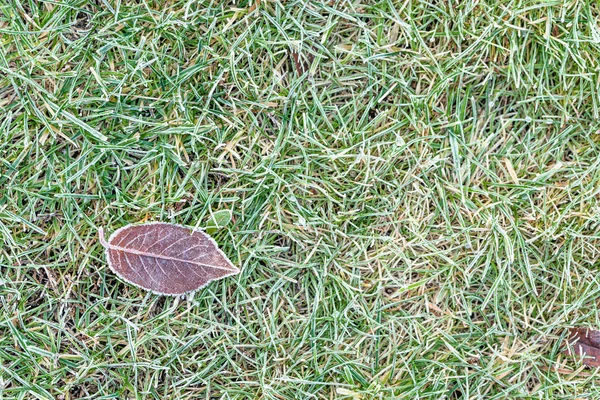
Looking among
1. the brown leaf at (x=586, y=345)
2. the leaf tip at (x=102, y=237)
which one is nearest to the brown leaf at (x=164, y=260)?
the leaf tip at (x=102, y=237)

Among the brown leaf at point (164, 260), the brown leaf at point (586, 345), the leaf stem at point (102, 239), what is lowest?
the brown leaf at point (586, 345)

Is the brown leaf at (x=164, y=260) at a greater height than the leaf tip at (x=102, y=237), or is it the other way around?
the leaf tip at (x=102, y=237)

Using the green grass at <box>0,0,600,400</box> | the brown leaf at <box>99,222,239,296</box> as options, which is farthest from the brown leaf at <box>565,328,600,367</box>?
the brown leaf at <box>99,222,239,296</box>

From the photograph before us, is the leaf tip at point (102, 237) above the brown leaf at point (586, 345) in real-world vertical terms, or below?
above

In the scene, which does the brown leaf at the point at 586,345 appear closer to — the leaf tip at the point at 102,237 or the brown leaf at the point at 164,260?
the brown leaf at the point at 164,260

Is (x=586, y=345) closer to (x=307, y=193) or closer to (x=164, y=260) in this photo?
(x=307, y=193)

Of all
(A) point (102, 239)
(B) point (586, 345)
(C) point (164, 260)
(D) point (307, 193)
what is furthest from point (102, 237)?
(B) point (586, 345)

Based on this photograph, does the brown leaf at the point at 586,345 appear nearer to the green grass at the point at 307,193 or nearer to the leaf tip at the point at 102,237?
the green grass at the point at 307,193
